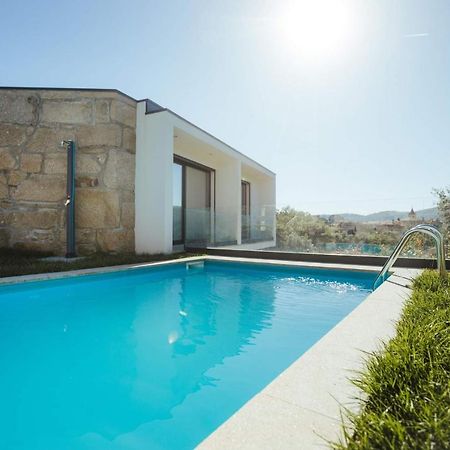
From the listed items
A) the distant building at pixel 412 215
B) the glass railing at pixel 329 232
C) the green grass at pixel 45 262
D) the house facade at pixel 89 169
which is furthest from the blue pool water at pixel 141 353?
the distant building at pixel 412 215

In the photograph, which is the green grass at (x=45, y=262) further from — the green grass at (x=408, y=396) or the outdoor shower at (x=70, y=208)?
the green grass at (x=408, y=396)

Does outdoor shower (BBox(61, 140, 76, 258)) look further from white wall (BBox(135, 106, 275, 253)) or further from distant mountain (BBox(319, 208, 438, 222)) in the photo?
distant mountain (BBox(319, 208, 438, 222))

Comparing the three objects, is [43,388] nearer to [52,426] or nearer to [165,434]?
[52,426]

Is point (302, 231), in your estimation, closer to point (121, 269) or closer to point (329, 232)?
point (329, 232)

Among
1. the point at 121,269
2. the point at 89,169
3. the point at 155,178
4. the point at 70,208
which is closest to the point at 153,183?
the point at 155,178

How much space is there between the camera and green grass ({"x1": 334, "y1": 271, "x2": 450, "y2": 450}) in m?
0.96

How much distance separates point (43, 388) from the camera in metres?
1.97

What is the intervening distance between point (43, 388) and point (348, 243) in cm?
775

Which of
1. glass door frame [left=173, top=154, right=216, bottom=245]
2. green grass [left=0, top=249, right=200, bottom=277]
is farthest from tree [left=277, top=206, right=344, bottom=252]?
green grass [left=0, top=249, right=200, bottom=277]

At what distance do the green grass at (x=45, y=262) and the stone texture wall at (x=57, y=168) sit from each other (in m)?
0.36

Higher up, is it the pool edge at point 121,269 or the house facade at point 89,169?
the house facade at point 89,169

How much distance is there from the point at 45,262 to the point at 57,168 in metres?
2.68

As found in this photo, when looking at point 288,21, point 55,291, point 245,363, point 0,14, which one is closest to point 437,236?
point 245,363

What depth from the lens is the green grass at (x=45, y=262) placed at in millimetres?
5477
